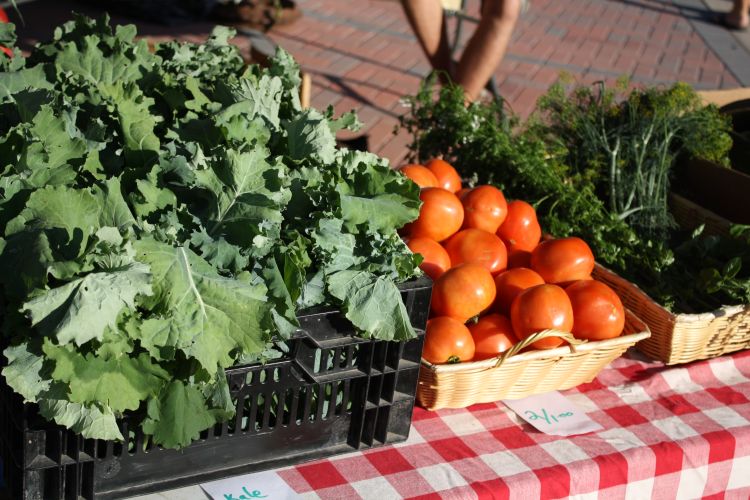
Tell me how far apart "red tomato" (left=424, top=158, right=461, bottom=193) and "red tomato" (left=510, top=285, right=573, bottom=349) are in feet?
1.57

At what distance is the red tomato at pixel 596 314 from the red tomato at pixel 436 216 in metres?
0.32

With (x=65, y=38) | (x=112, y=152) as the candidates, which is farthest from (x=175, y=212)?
(x=65, y=38)

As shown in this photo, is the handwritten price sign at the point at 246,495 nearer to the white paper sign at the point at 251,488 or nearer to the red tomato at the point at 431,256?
the white paper sign at the point at 251,488

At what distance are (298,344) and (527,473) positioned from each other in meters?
0.49

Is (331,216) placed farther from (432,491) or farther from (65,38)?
(65,38)

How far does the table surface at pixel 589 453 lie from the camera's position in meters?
1.54

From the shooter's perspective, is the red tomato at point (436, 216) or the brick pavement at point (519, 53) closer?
the red tomato at point (436, 216)

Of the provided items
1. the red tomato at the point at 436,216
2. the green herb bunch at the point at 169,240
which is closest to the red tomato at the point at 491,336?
the red tomato at the point at 436,216

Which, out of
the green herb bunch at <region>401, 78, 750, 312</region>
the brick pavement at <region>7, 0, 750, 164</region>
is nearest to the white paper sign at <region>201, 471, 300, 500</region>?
the green herb bunch at <region>401, 78, 750, 312</region>

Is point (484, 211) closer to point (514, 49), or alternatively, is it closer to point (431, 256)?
point (431, 256)

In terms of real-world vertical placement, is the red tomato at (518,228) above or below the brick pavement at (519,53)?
above

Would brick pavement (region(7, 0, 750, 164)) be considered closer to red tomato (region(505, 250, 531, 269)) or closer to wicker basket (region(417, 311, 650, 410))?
red tomato (region(505, 250, 531, 269))

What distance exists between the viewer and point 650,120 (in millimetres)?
2672

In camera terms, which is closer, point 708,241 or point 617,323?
point 617,323
